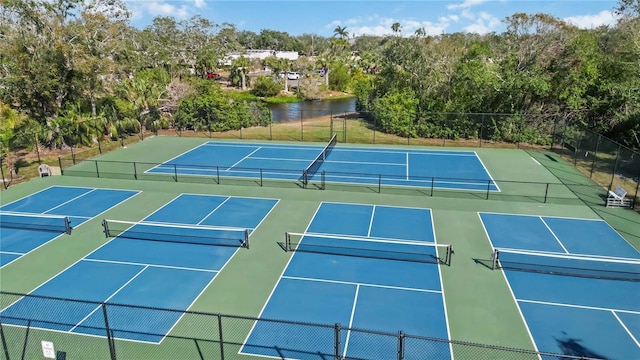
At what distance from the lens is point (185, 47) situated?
250 ft

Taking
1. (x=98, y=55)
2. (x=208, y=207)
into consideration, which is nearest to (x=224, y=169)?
(x=208, y=207)

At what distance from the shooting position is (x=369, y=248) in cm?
1638

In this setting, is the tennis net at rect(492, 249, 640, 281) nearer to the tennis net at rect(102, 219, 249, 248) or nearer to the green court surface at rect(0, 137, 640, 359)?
the green court surface at rect(0, 137, 640, 359)

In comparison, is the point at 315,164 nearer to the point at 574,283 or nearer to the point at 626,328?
the point at 574,283

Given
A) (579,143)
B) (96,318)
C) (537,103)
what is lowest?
(96,318)

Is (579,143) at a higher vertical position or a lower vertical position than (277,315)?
higher

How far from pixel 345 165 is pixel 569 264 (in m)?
15.6

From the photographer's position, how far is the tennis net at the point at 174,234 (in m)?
17.0

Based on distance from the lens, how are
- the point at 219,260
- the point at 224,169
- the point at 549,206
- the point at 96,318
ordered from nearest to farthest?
the point at 96,318
the point at 219,260
the point at 549,206
the point at 224,169

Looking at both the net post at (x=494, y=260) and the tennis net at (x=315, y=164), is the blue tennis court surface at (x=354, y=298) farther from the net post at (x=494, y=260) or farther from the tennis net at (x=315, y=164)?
the tennis net at (x=315, y=164)

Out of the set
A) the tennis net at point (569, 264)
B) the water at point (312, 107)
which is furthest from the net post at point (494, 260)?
the water at point (312, 107)

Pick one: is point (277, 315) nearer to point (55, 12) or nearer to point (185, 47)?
point (55, 12)

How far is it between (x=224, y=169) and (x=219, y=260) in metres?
12.3

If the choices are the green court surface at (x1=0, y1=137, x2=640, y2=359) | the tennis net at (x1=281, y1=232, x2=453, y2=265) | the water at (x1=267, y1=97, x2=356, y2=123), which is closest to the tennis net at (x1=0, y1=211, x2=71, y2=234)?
the green court surface at (x1=0, y1=137, x2=640, y2=359)
